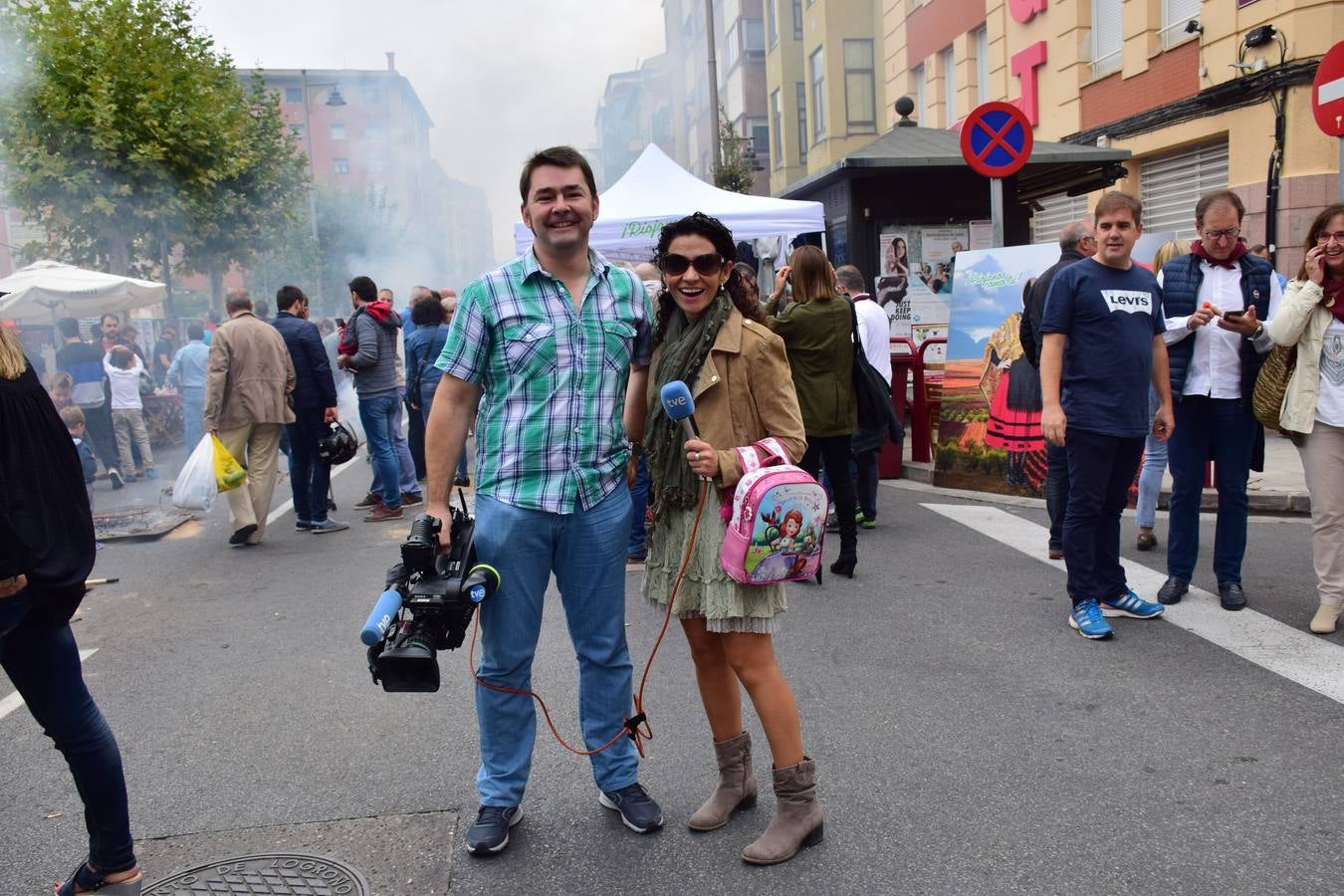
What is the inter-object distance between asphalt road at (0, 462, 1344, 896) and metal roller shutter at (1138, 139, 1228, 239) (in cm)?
907

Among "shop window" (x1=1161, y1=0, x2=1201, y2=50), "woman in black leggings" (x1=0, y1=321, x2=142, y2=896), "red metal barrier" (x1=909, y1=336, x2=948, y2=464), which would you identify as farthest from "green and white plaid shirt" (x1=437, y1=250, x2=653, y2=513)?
"shop window" (x1=1161, y1=0, x2=1201, y2=50)

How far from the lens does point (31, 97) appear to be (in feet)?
54.5

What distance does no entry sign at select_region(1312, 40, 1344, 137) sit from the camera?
623 centimetres

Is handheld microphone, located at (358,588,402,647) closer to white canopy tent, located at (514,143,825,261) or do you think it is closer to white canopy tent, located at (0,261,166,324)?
white canopy tent, located at (514,143,825,261)

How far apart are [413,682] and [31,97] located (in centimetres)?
1738

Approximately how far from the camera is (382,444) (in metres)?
9.05

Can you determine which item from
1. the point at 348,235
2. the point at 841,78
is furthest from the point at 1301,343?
the point at 348,235

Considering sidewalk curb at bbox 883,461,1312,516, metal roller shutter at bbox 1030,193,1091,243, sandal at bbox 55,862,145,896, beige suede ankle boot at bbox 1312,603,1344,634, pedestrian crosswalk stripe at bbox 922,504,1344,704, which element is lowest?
sidewalk curb at bbox 883,461,1312,516

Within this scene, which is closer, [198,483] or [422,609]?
[422,609]

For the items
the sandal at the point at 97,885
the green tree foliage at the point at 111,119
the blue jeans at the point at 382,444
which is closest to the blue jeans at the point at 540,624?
the sandal at the point at 97,885

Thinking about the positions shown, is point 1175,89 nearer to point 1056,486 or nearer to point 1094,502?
point 1056,486

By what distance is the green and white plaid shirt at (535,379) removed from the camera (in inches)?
119

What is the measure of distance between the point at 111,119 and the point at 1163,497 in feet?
51.9

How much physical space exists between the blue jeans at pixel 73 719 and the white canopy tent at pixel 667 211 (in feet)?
27.1
